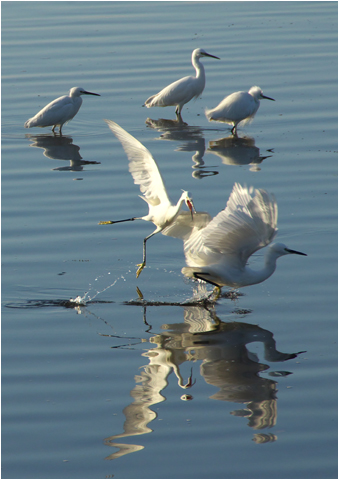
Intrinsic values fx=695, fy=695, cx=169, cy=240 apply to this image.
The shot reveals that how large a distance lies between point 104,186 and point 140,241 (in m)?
1.83

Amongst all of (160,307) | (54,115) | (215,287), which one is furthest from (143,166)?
(54,115)

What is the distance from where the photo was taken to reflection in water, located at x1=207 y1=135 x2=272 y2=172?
10.7 meters

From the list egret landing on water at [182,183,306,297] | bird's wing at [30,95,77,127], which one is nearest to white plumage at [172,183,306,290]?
egret landing on water at [182,183,306,297]

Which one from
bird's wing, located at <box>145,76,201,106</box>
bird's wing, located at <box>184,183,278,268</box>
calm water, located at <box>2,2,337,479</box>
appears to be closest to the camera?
calm water, located at <box>2,2,337,479</box>

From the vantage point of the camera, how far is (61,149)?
11680 millimetres

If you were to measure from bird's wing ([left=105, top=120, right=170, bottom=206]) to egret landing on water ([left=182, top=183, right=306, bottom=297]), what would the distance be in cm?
67

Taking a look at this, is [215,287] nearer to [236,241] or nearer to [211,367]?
[236,241]

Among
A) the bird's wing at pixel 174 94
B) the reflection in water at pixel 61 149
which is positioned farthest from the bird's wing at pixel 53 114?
the bird's wing at pixel 174 94

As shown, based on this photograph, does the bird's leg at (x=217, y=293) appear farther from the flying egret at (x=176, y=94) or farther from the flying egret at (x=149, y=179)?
the flying egret at (x=176, y=94)

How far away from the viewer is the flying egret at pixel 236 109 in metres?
11.8

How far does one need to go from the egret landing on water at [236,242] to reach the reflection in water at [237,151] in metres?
3.68

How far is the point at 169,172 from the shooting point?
33.3ft

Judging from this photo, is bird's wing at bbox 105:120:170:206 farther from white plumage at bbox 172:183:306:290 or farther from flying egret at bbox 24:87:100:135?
flying egret at bbox 24:87:100:135

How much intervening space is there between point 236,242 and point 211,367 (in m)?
1.25
